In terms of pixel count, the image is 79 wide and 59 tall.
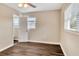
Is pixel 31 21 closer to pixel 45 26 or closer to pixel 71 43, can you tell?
pixel 45 26

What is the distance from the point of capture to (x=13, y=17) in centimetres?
275

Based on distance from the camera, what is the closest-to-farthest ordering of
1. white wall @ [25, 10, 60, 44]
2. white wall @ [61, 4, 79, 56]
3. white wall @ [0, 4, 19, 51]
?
white wall @ [61, 4, 79, 56] → white wall @ [0, 4, 19, 51] → white wall @ [25, 10, 60, 44]

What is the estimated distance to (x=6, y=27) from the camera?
3.01 meters

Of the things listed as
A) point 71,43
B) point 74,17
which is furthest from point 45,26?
point 74,17

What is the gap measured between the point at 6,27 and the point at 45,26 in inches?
41.9

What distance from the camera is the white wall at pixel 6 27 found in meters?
2.77

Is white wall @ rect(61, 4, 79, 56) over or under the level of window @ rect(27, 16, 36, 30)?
under

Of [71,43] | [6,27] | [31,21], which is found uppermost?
[31,21]

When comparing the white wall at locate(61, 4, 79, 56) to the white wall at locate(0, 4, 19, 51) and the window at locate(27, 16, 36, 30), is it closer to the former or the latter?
Answer: the window at locate(27, 16, 36, 30)

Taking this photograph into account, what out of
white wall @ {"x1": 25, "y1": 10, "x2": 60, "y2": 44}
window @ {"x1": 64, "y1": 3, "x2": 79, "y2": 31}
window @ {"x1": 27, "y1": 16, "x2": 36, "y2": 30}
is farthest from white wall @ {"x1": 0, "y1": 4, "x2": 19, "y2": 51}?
window @ {"x1": 64, "y1": 3, "x2": 79, "y2": 31}

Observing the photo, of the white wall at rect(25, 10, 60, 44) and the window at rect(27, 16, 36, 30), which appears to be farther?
the white wall at rect(25, 10, 60, 44)

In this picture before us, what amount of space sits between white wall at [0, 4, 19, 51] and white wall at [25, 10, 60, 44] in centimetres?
57

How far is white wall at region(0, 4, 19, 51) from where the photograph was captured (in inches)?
109

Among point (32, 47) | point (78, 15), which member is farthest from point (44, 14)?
point (78, 15)
